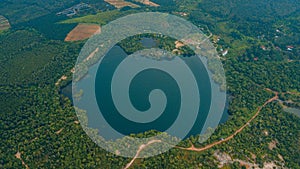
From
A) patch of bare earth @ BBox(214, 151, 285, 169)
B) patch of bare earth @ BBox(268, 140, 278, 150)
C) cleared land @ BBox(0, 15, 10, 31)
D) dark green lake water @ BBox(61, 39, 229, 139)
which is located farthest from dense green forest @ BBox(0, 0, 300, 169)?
dark green lake water @ BBox(61, 39, 229, 139)

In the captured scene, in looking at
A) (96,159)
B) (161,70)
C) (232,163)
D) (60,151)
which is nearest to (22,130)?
(60,151)

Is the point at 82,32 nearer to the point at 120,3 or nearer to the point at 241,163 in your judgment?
the point at 120,3

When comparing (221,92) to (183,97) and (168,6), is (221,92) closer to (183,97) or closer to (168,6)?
(183,97)

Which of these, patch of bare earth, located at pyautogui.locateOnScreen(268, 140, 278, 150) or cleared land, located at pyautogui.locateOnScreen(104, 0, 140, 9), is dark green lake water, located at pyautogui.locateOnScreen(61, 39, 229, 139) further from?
cleared land, located at pyautogui.locateOnScreen(104, 0, 140, 9)

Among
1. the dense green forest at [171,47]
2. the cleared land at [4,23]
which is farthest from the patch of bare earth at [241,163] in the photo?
the cleared land at [4,23]

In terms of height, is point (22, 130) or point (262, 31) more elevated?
point (262, 31)

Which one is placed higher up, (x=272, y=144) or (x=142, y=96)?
(x=142, y=96)

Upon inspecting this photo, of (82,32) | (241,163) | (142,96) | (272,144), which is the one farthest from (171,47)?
(241,163)
